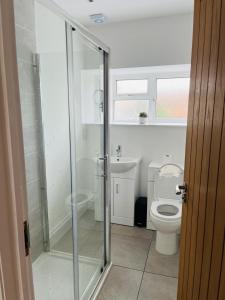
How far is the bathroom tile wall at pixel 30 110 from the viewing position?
1841mm

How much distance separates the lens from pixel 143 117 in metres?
2.97

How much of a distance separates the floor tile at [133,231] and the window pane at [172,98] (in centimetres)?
146

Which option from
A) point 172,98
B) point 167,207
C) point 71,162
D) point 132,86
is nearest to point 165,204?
point 167,207

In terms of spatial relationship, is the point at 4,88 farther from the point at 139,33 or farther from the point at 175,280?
the point at 139,33

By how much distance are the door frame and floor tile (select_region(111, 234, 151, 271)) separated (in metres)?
1.70

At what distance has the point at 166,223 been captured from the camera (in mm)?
2174

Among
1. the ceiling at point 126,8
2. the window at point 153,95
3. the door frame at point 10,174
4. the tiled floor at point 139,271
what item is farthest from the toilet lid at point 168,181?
the door frame at point 10,174

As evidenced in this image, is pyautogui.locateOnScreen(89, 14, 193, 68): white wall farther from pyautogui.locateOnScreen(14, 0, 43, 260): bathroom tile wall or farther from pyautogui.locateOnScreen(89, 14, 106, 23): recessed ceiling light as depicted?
pyautogui.locateOnScreen(14, 0, 43, 260): bathroom tile wall

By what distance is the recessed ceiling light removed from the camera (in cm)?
244

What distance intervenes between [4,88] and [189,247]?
3.60ft

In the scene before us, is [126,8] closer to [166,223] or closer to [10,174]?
[166,223]

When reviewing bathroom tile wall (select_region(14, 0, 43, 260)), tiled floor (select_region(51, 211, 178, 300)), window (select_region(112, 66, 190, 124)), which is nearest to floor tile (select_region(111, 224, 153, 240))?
tiled floor (select_region(51, 211, 178, 300))

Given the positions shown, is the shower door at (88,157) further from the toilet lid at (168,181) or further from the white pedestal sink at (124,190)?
the toilet lid at (168,181)

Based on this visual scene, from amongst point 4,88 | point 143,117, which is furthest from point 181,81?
point 4,88
